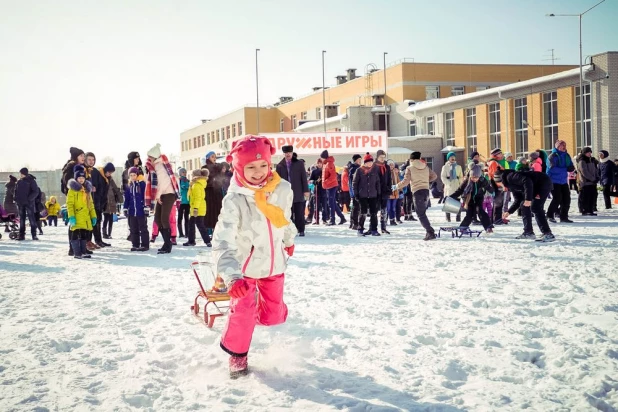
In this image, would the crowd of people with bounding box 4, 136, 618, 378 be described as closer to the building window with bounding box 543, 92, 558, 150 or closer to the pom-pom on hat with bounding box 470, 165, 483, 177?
the pom-pom on hat with bounding box 470, 165, 483, 177

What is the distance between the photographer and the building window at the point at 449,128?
3741 cm

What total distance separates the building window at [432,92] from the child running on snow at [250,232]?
1747 inches

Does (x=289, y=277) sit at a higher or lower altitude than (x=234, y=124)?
lower

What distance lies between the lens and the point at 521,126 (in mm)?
31859

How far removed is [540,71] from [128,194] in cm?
5203

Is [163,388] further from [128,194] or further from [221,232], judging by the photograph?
[128,194]

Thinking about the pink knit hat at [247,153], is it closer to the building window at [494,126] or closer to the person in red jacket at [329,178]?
the person in red jacket at [329,178]

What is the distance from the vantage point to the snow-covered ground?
321 cm

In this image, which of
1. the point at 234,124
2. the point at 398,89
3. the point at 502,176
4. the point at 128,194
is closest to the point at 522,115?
the point at 398,89

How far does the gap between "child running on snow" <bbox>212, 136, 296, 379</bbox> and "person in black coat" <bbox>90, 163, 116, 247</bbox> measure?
7.49 metres

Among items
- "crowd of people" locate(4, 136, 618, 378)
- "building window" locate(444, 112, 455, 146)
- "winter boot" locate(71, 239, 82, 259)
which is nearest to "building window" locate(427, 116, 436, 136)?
"building window" locate(444, 112, 455, 146)

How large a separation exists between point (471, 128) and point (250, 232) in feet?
113

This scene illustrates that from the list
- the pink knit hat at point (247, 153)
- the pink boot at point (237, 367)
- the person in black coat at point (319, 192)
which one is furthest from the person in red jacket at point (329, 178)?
the pink boot at point (237, 367)

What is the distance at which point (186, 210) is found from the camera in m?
12.2
